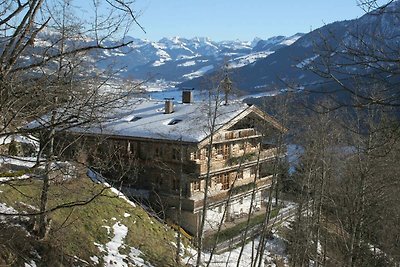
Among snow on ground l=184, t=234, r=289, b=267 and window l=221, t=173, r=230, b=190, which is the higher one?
window l=221, t=173, r=230, b=190

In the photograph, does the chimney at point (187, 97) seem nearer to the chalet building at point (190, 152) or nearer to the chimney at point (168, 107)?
the chalet building at point (190, 152)

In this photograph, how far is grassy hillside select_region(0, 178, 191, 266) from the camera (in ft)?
43.7

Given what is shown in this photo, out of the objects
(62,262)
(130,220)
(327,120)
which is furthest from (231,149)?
(62,262)

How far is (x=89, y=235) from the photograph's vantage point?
1706 cm

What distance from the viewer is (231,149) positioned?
29.7 metres

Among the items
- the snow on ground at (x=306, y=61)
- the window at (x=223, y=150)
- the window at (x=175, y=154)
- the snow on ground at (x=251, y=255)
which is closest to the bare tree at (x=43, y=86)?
the snow on ground at (x=306, y=61)

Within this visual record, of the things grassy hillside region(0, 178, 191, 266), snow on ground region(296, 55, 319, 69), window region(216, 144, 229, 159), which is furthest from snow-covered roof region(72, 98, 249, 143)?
snow on ground region(296, 55, 319, 69)

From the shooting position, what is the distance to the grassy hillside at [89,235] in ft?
43.7

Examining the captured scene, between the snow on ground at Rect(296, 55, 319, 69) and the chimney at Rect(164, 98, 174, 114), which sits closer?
the snow on ground at Rect(296, 55, 319, 69)

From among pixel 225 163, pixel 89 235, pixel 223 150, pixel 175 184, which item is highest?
pixel 223 150

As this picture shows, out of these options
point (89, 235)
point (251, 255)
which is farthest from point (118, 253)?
point (251, 255)

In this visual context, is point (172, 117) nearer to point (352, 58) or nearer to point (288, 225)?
point (288, 225)

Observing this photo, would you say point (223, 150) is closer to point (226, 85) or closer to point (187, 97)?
point (187, 97)

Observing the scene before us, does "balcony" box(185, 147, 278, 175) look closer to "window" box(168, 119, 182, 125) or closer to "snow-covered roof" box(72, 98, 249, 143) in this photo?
"snow-covered roof" box(72, 98, 249, 143)
